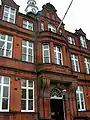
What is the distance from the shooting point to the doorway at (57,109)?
1636cm

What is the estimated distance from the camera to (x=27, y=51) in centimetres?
1706

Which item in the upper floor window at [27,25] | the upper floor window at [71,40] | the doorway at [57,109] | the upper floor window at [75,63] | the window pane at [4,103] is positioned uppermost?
the upper floor window at [27,25]

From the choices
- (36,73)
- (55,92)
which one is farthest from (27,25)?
(55,92)

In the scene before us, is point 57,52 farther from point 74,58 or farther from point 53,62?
point 74,58

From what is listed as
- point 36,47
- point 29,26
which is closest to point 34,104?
point 36,47

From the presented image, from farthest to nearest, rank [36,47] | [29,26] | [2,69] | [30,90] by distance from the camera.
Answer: [29,26], [36,47], [30,90], [2,69]

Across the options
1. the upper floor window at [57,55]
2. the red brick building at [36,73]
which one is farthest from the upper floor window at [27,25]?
the upper floor window at [57,55]

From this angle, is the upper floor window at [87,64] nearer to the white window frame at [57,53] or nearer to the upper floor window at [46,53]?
the white window frame at [57,53]

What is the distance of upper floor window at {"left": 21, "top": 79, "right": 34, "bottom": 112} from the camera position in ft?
47.9

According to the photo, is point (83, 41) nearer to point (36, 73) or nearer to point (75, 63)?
point (75, 63)

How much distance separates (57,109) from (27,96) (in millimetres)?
3809

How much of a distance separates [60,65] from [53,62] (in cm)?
90

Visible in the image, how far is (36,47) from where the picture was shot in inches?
697

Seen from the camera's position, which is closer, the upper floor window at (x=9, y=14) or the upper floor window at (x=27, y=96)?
the upper floor window at (x=27, y=96)
